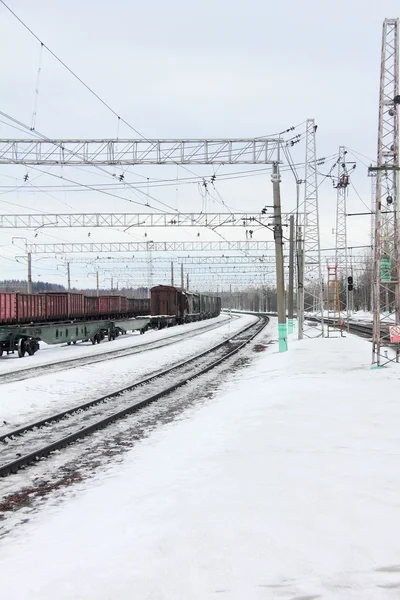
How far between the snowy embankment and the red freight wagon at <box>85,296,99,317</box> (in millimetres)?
14502

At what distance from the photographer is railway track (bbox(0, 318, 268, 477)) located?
7836 millimetres

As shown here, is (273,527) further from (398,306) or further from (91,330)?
(91,330)

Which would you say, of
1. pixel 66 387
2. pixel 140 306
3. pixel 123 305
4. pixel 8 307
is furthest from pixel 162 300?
pixel 66 387

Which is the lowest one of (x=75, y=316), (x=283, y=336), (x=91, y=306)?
(x=283, y=336)

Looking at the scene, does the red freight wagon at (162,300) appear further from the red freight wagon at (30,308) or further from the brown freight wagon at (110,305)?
the red freight wagon at (30,308)

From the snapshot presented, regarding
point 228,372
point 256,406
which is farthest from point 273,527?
point 228,372

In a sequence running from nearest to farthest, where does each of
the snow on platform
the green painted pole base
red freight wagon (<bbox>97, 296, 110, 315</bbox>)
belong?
1. the snow on platform
2. the green painted pole base
3. red freight wagon (<bbox>97, 296, 110, 315</bbox>)

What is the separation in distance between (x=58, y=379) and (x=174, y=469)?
31.4ft

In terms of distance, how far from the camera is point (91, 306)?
1443 inches

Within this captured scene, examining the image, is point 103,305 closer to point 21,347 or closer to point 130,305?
point 130,305

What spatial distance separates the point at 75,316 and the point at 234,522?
30204 mm

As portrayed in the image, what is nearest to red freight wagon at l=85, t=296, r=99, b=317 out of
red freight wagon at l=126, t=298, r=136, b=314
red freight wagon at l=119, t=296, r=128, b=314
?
red freight wagon at l=119, t=296, r=128, b=314

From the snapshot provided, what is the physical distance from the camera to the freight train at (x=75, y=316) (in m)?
24.6

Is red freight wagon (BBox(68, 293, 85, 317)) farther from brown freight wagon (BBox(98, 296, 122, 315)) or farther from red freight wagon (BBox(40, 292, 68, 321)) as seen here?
brown freight wagon (BBox(98, 296, 122, 315))
